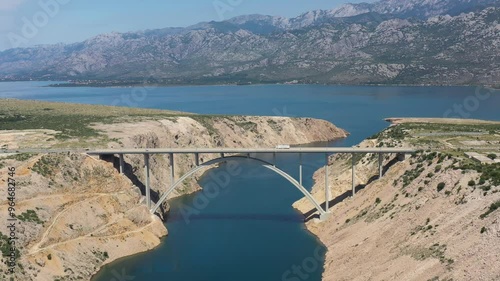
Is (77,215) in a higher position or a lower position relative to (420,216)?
lower

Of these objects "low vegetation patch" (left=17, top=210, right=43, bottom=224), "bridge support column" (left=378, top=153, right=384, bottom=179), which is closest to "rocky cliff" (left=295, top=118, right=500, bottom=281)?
"bridge support column" (left=378, top=153, right=384, bottom=179)

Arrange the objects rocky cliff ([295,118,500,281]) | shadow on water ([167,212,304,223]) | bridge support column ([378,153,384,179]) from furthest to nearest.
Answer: shadow on water ([167,212,304,223]), bridge support column ([378,153,384,179]), rocky cliff ([295,118,500,281])

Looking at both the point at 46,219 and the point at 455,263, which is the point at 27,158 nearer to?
the point at 46,219

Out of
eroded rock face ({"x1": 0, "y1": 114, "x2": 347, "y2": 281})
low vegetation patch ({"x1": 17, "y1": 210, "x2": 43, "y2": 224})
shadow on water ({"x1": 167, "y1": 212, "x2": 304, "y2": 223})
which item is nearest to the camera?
eroded rock face ({"x1": 0, "y1": 114, "x2": 347, "y2": 281})

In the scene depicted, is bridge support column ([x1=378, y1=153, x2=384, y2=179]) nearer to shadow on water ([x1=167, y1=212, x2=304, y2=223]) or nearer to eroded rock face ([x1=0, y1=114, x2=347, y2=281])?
shadow on water ([x1=167, y1=212, x2=304, y2=223])

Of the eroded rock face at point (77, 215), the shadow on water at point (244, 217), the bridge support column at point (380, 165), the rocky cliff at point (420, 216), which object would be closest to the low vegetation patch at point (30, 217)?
the eroded rock face at point (77, 215)

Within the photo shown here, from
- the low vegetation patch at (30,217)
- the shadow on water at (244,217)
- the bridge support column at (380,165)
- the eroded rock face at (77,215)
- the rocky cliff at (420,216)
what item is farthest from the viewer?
the shadow on water at (244,217)

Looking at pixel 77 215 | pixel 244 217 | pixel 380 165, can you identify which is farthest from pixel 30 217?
pixel 380 165

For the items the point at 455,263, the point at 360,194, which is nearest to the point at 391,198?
the point at 360,194

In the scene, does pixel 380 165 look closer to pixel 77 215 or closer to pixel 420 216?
pixel 420 216

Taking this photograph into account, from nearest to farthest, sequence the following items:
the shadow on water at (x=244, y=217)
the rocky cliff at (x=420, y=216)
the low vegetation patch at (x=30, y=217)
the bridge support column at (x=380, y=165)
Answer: the rocky cliff at (x=420, y=216) → the low vegetation patch at (x=30, y=217) → the bridge support column at (x=380, y=165) → the shadow on water at (x=244, y=217)

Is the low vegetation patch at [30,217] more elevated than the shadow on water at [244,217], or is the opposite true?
the low vegetation patch at [30,217]

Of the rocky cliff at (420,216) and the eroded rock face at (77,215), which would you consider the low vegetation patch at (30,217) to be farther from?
the rocky cliff at (420,216)
